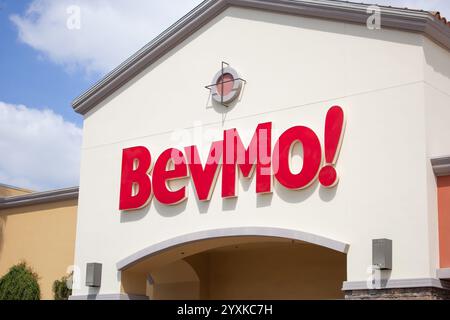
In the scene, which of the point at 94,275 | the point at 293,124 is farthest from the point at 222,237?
the point at 94,275

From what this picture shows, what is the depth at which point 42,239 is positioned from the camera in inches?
774

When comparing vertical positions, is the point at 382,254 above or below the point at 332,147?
below

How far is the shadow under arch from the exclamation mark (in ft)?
3.34

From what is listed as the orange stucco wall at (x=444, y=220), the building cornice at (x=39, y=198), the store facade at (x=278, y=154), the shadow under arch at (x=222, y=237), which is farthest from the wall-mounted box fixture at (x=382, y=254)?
the building cornice at (x=39, y=198)

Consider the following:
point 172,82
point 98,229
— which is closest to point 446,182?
point 172,82

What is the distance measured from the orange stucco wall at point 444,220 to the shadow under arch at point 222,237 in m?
1.63

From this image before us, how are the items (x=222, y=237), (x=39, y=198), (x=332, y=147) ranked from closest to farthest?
(x=332, y=147), (x=222, y=237), (x=39, y=198)

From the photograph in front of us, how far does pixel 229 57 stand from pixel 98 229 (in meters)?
4.93

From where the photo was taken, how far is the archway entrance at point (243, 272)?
56.1 ft

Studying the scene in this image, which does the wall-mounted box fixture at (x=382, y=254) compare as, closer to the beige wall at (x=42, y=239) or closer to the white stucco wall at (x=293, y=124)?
the white stucco wall at (x=293, y=124)

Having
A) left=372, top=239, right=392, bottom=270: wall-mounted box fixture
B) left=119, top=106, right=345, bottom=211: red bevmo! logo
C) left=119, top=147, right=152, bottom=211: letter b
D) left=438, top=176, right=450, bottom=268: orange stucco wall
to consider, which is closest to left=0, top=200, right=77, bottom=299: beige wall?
left=119, top=147, right=152, bottom=211: letter b

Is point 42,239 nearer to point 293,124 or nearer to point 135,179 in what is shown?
point 135,179

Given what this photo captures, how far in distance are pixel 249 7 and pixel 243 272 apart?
280 inches
